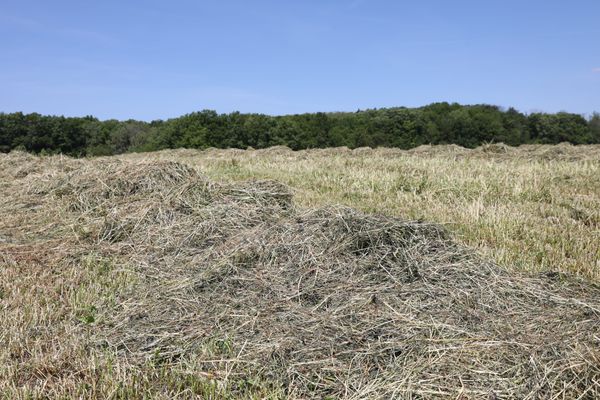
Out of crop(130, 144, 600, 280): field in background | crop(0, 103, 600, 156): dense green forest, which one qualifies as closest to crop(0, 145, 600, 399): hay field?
crop(130, 144, 600, 280): field in background

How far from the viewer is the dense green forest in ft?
136

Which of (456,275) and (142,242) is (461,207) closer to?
(456,275)

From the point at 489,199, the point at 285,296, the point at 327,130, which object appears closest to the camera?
the point at 285,296

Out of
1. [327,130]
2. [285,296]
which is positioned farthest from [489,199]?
[327,130]

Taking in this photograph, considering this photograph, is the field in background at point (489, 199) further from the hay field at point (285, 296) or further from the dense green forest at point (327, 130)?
the dense green forest at point (327, 130)

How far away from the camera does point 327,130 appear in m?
43.2

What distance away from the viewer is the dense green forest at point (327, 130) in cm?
4134

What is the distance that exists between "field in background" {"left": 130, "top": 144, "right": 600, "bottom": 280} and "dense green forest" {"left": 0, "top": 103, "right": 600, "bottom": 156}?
30220mm

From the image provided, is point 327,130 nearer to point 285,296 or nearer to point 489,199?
point 489,199

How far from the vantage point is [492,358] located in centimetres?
274

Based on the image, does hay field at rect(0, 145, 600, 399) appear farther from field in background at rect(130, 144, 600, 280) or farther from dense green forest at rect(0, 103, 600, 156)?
dense green forest at rect(0, 103, 600, 156)

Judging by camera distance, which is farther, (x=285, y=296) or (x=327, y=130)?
(x=327, y=130)

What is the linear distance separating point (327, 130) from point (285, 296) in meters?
40.1

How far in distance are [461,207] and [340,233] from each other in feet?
9.26
